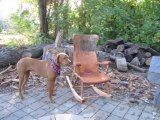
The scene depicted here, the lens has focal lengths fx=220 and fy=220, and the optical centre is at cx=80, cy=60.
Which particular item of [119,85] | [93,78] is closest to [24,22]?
[119,85]

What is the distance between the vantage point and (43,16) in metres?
7.43

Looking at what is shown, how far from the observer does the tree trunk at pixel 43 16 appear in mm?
7285

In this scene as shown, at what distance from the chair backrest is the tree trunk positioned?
3.63 metres

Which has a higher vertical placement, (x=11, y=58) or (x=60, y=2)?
(x=60, y=2)

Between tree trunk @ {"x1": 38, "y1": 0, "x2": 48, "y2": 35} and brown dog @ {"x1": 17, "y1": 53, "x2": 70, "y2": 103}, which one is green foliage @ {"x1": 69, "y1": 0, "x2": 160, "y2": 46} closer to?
tree trunk @ {"x1": 38, "y1": 0, "x2": 48, "y2": 35}

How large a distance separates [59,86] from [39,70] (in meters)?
0.83

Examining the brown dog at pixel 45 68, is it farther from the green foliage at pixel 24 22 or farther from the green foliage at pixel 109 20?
the green foliage at pixel 24 22

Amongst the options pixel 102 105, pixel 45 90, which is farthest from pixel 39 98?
pixel 102 105

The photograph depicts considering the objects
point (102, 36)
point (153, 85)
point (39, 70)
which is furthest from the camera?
point (102, 36)

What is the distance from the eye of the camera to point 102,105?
3.44m

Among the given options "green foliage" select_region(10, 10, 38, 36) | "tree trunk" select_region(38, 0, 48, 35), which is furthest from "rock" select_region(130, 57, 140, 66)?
"green foliage" select_region(10, 10, 38, 36)

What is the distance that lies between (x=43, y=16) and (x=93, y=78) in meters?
4.43

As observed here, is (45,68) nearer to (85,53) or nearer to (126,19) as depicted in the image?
(85,53)

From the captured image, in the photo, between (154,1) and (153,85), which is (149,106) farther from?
(154,1)
